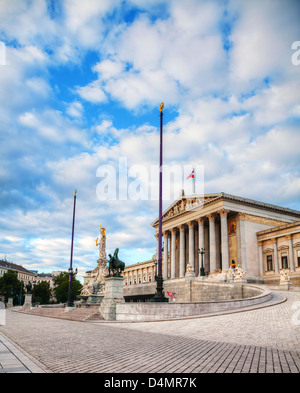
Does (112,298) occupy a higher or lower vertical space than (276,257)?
lower

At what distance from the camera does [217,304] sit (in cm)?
2133

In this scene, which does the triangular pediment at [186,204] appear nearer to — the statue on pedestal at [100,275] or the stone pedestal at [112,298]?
the statue on pedestal at [100,275]

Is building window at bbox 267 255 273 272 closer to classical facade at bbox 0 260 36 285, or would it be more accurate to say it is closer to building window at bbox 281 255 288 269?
building window at bbox 281 255 288 269

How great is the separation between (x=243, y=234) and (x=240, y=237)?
783mm

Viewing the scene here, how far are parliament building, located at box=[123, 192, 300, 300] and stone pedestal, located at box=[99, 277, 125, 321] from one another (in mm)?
22355

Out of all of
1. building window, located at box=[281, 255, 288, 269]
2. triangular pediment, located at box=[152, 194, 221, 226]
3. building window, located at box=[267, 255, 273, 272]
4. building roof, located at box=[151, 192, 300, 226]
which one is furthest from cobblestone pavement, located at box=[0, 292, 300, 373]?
triangular pediment, located at box=[152, 194, 221, 226]

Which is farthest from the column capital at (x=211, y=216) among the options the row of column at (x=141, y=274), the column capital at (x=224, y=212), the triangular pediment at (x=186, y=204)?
the row of column at (x=141, y=274)

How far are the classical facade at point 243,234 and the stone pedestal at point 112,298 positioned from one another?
79.5ft

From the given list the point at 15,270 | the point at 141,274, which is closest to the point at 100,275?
the point at 141,274

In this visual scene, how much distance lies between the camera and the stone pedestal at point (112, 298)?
2358 cm

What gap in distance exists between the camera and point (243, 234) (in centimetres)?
5422

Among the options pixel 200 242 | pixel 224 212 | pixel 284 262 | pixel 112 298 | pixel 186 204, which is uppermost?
pixel 186 204

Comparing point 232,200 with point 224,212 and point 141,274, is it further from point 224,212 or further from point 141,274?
point 141,274
